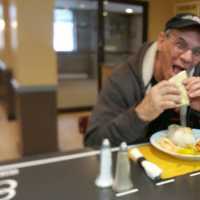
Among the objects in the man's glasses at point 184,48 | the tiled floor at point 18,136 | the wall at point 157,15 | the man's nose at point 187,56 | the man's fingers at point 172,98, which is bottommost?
the tiled floor at point 18,136

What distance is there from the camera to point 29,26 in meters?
2.56

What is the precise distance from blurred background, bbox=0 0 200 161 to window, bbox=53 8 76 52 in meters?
0.02

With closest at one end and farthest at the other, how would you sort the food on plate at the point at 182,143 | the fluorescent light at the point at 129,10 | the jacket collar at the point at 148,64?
the food on plate at the point at 182,143 → the jacket collar at the point at 148,64 → the fluorescent light at the point at 129,10

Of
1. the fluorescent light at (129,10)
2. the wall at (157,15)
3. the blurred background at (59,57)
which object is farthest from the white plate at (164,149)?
the fluorescent light at (129,10)

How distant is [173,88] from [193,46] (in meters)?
0.27

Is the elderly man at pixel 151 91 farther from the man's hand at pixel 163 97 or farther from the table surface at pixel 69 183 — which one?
the table surface at pixel 69 183

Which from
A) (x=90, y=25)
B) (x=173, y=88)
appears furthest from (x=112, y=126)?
(x=90, y=25)

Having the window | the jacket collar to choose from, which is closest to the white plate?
the jacket collar

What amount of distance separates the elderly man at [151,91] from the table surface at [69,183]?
6.8 inches

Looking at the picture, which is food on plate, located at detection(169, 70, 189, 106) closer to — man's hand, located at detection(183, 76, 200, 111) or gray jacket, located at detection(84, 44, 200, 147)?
man's hand, located at detection(183, 76, 200, 111)

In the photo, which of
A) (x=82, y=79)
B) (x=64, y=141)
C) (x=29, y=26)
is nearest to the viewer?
(x=29, y=26)

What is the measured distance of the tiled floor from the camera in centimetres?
299

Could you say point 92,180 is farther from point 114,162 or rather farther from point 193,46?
point 193,46

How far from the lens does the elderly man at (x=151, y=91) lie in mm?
974
